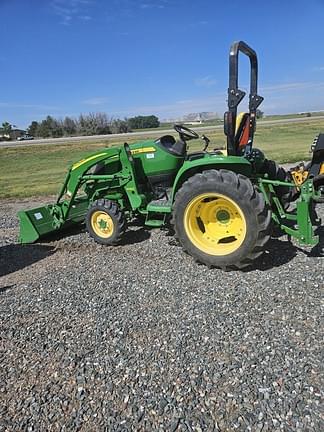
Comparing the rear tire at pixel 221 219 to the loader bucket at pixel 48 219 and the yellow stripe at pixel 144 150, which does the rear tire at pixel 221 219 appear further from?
the loader bucket at pixel 48 219

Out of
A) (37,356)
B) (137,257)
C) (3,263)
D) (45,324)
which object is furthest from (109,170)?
(37,356)

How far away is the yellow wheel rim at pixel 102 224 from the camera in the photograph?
558 cm

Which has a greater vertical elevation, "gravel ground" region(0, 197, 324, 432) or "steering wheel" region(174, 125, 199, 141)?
"steering wheel" region(174, 125, 199, 141)

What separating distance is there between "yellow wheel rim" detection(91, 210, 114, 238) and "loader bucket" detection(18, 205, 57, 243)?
852 mm

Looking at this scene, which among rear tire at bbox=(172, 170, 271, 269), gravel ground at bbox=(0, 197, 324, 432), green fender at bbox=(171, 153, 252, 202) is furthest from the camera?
green fender at bbox=(171, 153, 252, 202)

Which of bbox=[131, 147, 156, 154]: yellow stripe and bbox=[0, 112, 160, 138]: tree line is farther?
bbox=[0, 112, 160, 138]: tree line

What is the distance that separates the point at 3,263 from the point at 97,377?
3188mm

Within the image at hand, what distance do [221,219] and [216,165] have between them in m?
0.66

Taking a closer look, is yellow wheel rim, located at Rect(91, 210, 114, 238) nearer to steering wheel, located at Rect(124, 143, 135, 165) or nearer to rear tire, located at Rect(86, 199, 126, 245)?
rear tire, located at Rect(86, 199, 126, 245)

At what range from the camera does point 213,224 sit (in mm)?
4715

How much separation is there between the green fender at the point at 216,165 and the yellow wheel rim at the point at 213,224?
1.41 ft

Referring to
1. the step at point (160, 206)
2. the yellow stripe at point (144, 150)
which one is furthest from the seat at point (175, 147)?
the step at point (160, 206)

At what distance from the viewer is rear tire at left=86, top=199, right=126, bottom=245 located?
5.50 metres

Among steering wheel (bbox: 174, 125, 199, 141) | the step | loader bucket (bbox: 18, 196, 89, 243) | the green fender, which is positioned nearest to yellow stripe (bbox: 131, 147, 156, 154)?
steering wheel (bbox: 174, 125, 199, 141)
